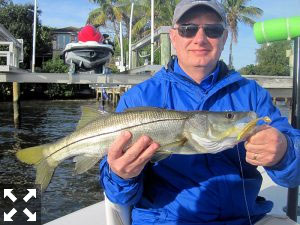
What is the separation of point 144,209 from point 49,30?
5111 cm

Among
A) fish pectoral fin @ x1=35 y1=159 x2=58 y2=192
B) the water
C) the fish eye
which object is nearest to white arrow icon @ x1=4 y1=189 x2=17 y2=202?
the water

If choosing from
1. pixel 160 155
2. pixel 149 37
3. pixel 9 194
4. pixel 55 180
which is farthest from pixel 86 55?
pixel 160 155

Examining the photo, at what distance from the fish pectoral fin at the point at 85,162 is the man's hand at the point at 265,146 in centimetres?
78

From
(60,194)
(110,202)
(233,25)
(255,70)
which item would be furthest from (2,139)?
(255,70)

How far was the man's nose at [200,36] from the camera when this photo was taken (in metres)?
2.57

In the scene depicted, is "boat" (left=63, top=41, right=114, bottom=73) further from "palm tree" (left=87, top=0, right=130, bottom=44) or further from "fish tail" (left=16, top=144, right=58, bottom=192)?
"palm tree" (left=87, top=0, right=130, bottom=44)

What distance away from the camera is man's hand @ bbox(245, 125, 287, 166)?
A: 199 centimetres

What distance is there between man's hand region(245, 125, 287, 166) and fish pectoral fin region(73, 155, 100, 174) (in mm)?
780

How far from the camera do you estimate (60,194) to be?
9.22m

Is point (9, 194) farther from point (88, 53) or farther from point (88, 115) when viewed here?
point (88, 115)

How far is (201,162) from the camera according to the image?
7.92ft

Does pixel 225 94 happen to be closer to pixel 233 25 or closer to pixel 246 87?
pixel 246 87

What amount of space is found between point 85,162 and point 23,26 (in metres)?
46.2

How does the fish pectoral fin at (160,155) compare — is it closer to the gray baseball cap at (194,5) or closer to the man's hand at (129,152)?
the man's hand at (129,152)
